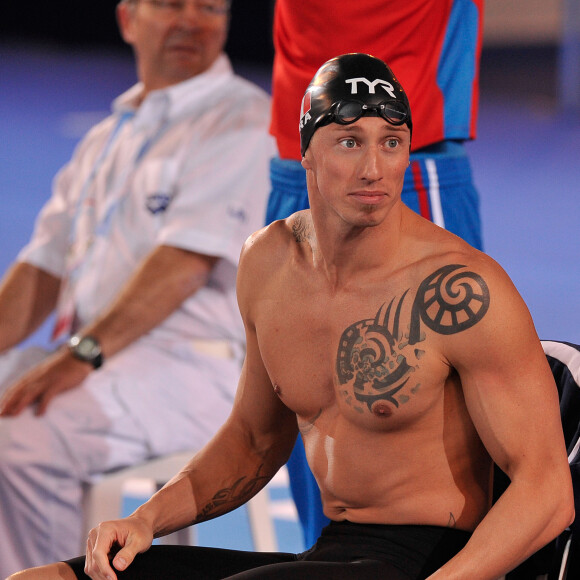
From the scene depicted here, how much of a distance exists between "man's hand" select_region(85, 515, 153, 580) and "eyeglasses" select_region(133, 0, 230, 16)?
6.93 ft

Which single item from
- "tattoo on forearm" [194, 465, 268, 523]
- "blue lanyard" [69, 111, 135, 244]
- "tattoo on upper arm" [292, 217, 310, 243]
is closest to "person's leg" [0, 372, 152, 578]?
"blue lanyard" [69, 111, 135, 244]

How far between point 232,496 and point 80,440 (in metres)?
1.12

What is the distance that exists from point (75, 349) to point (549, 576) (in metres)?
1.82

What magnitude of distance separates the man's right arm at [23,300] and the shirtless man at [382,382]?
71.4 inches

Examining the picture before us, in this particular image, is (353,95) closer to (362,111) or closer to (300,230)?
(362,111)

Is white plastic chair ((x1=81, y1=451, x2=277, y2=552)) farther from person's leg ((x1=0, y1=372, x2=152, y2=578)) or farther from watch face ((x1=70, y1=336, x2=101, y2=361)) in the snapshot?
watch face ((x1=70, y1=336, x2=101, y2=361))

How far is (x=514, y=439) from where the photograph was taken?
64.1 inches

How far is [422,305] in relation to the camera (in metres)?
1.71

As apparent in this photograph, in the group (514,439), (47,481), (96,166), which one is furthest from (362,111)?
(96,166)

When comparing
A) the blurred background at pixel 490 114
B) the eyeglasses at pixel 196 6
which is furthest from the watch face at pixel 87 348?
the eyeglasses at pixel 196 6

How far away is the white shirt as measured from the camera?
3287mm

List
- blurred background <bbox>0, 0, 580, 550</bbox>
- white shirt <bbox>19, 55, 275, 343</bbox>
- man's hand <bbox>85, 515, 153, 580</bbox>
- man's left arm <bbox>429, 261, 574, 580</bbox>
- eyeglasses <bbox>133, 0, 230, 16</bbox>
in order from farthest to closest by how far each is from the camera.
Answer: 1. blurred background <bbox>0, 0, 580, 550</bbox>
2. eyeglasses <bbox>133, 0, 230, 16</bbox>
3. white shirt <bbox>19, 55, 275, 343</bbox>
4. man's hand <bbox>85, 515, 153, 580</bbox>
5. man's left arm <bbox>429, 261, 574, 580</bbox>

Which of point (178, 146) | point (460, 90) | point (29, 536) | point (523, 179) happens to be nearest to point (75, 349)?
point (29, 536)

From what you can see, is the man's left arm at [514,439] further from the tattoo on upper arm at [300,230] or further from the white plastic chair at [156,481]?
the white plastic chair at [156,481]
